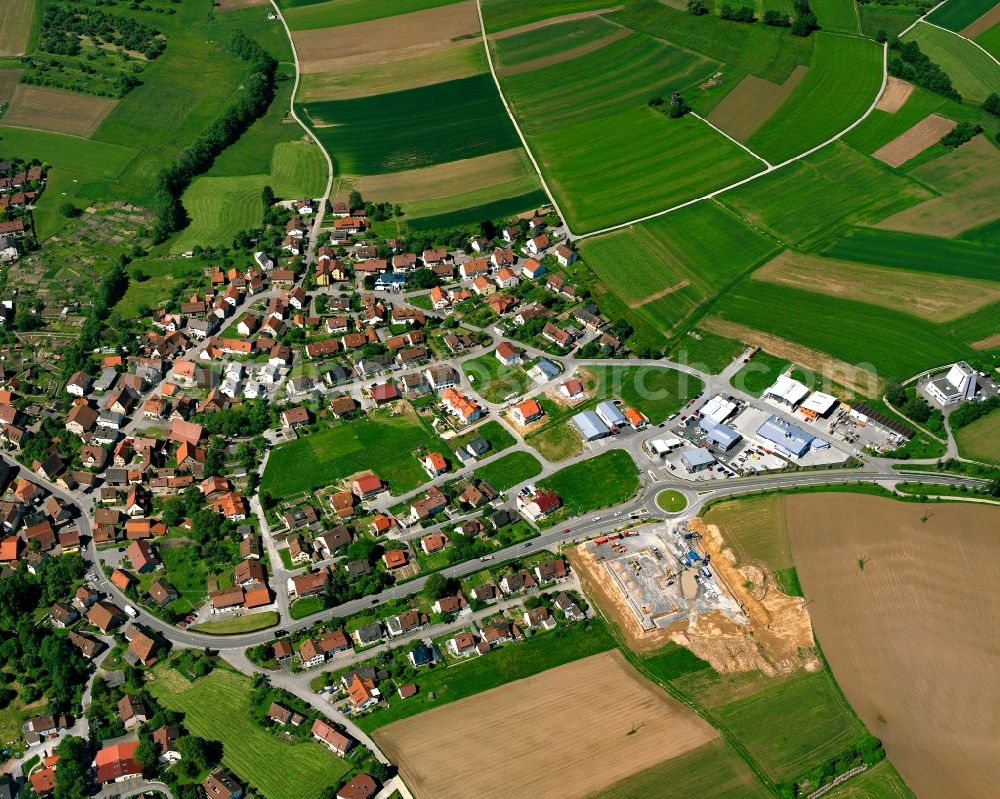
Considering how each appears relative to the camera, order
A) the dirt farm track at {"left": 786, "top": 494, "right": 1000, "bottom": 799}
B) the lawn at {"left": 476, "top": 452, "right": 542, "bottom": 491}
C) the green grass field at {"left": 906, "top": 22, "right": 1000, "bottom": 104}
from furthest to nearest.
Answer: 1. the green grass field at {"left": 906, "top": 22, "right": 1000, "bottom": 104}
2. the lawn at {"left": 476, "top": 452, "right": 542, "bottom": 491}
3. the dirt farm track at {"left": 786, "top": 494, "right": 1000, "bottom": 799}

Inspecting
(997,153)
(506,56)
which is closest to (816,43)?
(997,153)

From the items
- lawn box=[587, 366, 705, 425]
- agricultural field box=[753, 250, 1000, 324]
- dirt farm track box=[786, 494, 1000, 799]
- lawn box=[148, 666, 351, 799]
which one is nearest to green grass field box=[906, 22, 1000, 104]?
agricultural field box=[753, 250, 1000, 324]

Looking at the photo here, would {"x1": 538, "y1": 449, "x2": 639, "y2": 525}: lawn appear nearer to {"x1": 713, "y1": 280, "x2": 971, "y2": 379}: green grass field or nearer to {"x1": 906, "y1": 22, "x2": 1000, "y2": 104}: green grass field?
{"x1": 713, "y1": 280, "x2": 971, "y2": 379}: green grass field

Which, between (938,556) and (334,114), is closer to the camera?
(938,556)

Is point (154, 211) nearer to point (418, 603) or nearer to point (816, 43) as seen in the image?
point (418, 603)

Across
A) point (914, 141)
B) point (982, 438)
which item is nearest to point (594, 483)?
point (982, 438)

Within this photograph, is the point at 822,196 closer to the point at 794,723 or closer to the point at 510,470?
the point at 510,470

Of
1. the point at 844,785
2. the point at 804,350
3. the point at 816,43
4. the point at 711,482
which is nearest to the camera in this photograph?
the point at 844,785
